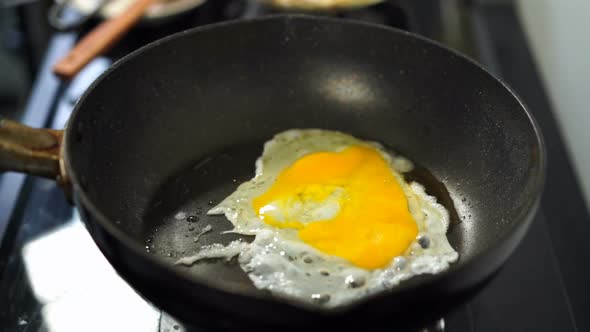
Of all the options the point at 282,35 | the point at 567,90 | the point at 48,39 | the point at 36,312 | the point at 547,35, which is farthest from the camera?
the point at 48,39

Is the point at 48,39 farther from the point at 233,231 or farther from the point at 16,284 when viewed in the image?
the point at 233,231

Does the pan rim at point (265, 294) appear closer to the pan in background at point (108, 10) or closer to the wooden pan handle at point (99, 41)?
the wooden pan handle at point (99, 41)

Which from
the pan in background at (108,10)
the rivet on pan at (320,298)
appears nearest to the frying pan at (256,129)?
the rivet on pan at (320,298)

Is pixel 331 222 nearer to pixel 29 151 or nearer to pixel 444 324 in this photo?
pixel 444 324

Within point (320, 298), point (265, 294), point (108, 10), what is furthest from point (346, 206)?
point (108, 10)

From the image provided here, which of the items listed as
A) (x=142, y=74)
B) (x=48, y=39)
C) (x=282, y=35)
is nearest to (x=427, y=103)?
(x=282, y=35)

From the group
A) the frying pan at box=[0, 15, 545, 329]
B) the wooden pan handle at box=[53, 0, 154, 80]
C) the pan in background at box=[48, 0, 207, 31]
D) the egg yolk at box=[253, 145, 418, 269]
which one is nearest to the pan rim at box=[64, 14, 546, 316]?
the frying pan at box=[0, 15, 545, 329]

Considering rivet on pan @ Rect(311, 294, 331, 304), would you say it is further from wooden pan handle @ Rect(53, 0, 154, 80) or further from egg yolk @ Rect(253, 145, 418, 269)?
wooden pan handle @ Rect(53, 0, 154, 80)
